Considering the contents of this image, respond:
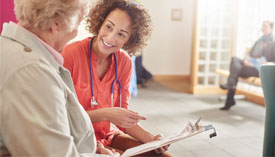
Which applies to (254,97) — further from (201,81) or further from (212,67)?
(201,81)

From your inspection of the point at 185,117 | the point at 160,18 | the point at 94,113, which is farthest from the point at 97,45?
the point at 160,18

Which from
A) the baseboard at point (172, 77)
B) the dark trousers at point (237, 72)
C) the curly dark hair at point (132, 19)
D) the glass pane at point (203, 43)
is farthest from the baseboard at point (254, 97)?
the curly dark hair at point (132, 19)

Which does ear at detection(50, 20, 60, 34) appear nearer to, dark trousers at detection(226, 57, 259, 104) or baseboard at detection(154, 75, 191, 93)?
dark trousers at detection(226, 57, 259, 104)

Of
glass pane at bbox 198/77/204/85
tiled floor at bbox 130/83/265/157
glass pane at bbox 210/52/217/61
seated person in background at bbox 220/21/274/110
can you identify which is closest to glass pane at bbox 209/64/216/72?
glass pane at bbox 210/52/217/61

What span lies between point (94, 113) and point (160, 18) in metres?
5.46

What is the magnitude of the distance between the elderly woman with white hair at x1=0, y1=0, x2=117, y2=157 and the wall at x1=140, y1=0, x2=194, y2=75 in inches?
223

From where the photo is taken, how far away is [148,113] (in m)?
3.72

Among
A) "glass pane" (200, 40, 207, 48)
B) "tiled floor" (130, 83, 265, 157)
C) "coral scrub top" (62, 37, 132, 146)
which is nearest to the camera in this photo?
"coral scrub top" (62, 37, 132, 146)

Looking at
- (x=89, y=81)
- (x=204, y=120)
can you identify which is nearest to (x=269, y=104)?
(x=89, y=81)

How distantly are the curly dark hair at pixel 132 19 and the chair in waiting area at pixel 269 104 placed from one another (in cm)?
65

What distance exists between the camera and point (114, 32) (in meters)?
1.51

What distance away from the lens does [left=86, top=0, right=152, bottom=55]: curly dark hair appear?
5.07 feet

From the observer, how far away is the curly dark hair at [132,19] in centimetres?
154

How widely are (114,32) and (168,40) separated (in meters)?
5.18
